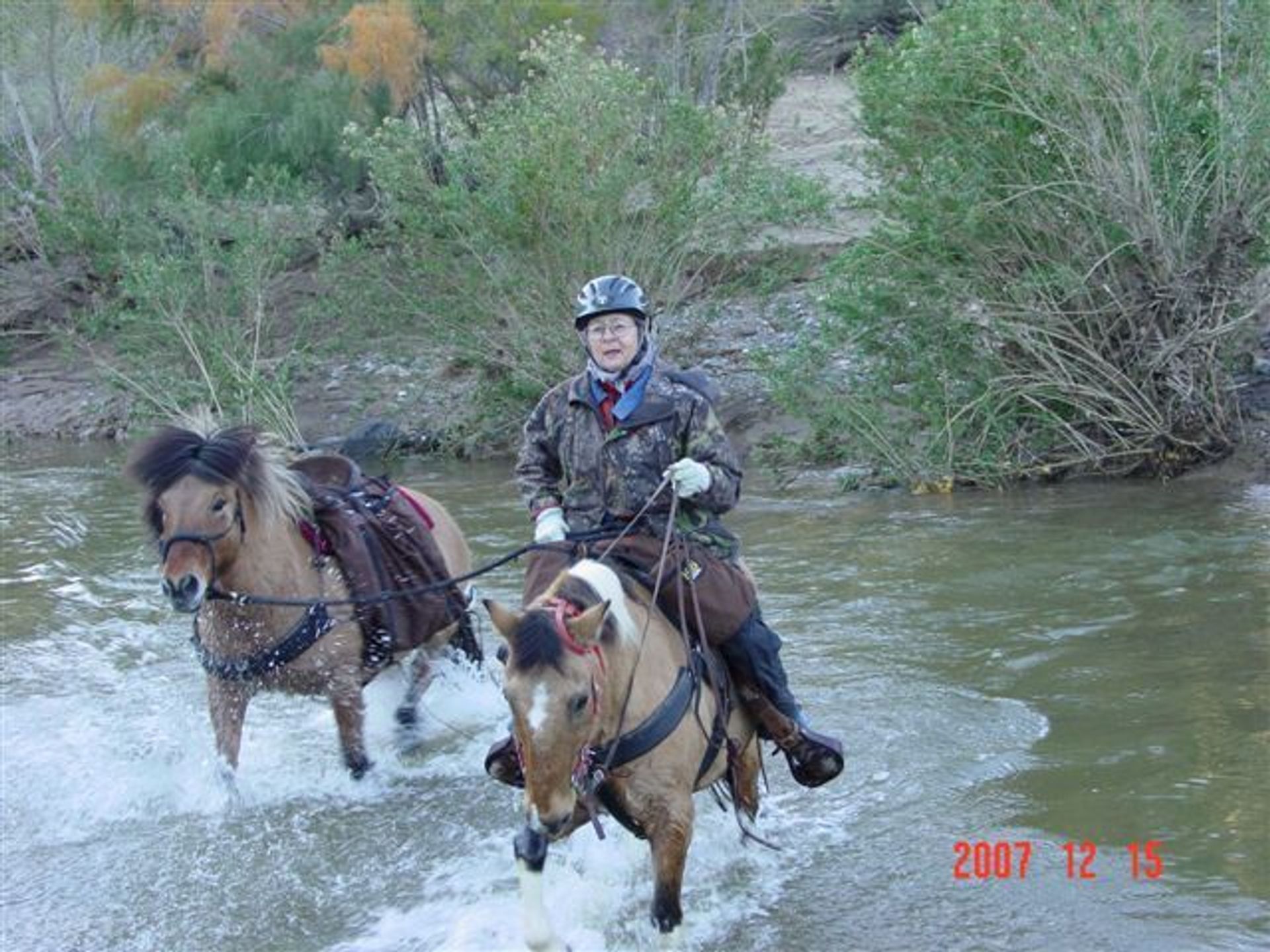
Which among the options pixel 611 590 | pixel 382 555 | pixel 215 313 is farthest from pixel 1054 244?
pixel 215 313

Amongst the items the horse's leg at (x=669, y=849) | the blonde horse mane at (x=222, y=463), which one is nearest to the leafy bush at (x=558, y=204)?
the blonde horse mane at (x=222, y=463)

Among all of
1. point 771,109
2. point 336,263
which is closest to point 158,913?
point 336,263

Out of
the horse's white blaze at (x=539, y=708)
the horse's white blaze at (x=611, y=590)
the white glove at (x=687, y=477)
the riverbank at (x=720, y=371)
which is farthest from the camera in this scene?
the riverbank at (x=720, y=371)

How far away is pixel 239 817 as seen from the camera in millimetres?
6902

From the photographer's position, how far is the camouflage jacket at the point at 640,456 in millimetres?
5281

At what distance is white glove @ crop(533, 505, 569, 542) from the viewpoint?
5.26 meters

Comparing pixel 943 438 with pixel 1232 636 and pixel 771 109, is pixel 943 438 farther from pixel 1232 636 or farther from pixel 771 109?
pixel 771 109

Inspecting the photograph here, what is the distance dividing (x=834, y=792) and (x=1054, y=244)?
7547 millimetres

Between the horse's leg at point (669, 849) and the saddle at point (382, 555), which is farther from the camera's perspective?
the saddle at point (382, 555)

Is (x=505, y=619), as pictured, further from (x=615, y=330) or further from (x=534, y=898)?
(x=615, y=330)

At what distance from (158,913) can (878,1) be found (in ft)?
85.6

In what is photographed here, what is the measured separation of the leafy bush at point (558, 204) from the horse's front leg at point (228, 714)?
10267mm
